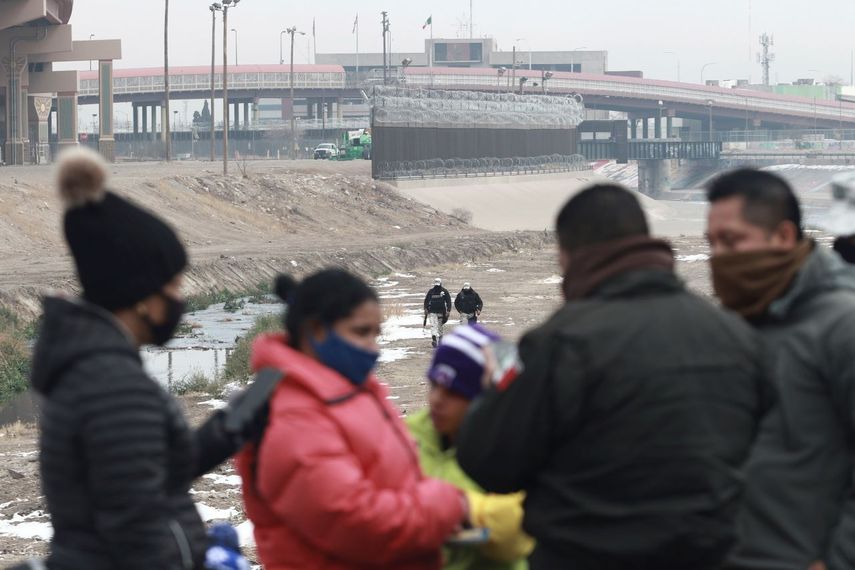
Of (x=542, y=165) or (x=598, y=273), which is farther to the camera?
(x=542, y=165)

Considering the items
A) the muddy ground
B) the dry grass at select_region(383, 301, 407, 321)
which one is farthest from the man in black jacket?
the dry grass at select_region(383, 301, 407, 321)

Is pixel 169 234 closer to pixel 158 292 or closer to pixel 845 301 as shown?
pixel 158 292

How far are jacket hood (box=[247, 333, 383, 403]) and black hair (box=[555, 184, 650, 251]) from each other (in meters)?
0.71

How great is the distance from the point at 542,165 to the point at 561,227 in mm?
92926

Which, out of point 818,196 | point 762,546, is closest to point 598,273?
point 762,546

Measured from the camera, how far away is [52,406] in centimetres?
362

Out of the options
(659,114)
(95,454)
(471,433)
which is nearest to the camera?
(95,454)

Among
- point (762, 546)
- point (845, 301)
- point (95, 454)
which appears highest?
point (845, 301)

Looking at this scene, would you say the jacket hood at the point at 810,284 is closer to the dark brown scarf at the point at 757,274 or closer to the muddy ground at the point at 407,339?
the dark brown scarf at the point at 757,274

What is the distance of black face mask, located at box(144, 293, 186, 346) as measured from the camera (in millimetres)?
3857

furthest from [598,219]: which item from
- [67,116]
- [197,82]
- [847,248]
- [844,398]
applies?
[197,82]

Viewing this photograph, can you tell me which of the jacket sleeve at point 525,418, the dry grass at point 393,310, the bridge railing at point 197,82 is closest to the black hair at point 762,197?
the jacket sleeve at point 525,418

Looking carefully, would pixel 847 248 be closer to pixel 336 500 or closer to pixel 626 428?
pixel 626 428

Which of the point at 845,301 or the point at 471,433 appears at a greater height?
the point at 845,301
